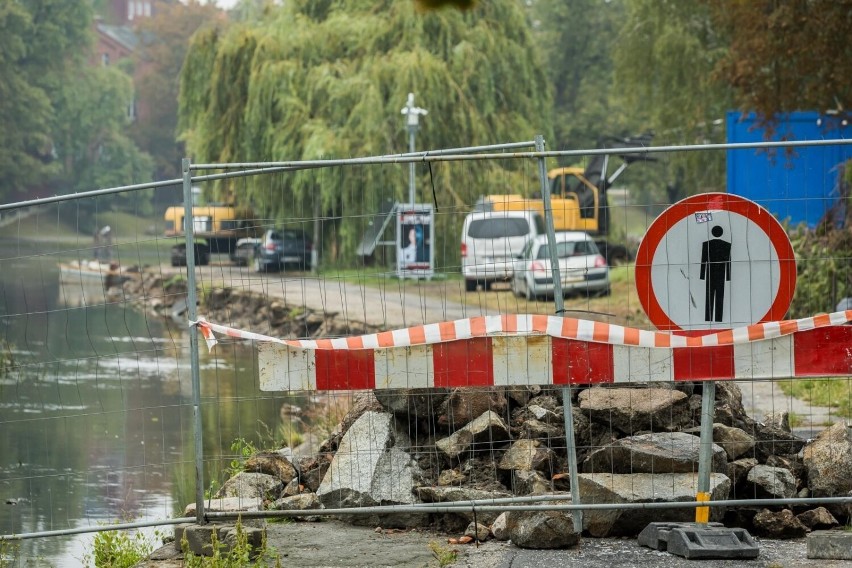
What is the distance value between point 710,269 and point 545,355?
101cm

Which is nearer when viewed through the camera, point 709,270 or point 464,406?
point 709,270

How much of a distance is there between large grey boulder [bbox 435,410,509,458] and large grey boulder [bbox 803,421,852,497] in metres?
1.79

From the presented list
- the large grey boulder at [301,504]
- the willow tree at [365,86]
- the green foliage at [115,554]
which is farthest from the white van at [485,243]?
the willow tree at [365,86]

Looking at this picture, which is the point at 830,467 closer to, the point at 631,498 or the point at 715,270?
the point at 631,498

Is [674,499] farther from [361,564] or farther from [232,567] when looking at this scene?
[232,567]

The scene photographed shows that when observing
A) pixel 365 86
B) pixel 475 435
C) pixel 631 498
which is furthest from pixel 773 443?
pixel 365 86

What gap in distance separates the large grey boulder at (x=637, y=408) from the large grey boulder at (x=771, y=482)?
29.8 inches

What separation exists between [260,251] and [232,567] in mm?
4029

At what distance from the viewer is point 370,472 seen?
28.1ft

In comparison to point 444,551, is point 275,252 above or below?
above

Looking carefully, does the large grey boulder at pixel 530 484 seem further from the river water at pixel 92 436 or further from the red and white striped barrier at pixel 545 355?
the river water at pixel 92 436

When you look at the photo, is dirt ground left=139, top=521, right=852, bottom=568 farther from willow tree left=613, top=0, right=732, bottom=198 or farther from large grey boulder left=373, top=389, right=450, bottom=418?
willow tree left=613, top=0, right=732, bottom=198

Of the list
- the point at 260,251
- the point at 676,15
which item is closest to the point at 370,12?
the point at 676,15

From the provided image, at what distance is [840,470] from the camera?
8.41 meters
